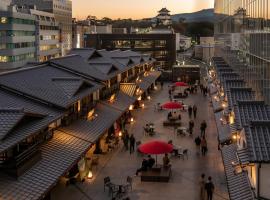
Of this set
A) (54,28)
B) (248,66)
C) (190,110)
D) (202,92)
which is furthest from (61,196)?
(54,28)

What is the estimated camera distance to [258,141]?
1691cm

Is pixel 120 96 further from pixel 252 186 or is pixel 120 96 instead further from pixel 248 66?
pixel 252 186

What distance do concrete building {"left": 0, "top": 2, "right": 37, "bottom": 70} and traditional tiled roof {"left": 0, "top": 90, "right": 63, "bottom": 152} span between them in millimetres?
63404

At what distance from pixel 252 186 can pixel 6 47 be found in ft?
244

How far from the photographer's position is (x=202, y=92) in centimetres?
6644

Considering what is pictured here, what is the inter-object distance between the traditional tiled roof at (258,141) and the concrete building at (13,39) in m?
72.5

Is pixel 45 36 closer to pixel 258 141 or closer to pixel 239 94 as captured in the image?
pixel 239 94

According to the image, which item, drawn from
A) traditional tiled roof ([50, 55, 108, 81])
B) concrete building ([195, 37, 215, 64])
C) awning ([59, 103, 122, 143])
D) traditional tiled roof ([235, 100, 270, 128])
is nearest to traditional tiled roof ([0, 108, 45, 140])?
awning ([59, 103, 122, 143])

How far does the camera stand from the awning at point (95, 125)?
25.9 meters

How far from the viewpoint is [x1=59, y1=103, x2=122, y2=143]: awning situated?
85.0 ft

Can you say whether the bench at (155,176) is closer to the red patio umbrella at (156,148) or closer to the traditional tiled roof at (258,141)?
the red patio umbrella at (156,148)

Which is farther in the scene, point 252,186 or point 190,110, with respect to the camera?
point 190,110

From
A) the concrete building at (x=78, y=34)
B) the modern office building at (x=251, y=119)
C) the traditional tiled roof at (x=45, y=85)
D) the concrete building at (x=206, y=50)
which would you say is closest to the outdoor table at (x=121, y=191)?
the traditional tiled roof at (x=45, y=85)

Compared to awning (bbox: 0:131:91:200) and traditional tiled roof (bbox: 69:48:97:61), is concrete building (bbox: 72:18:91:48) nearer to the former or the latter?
traditional tiled roof (bbox: 69:48:97:61)
